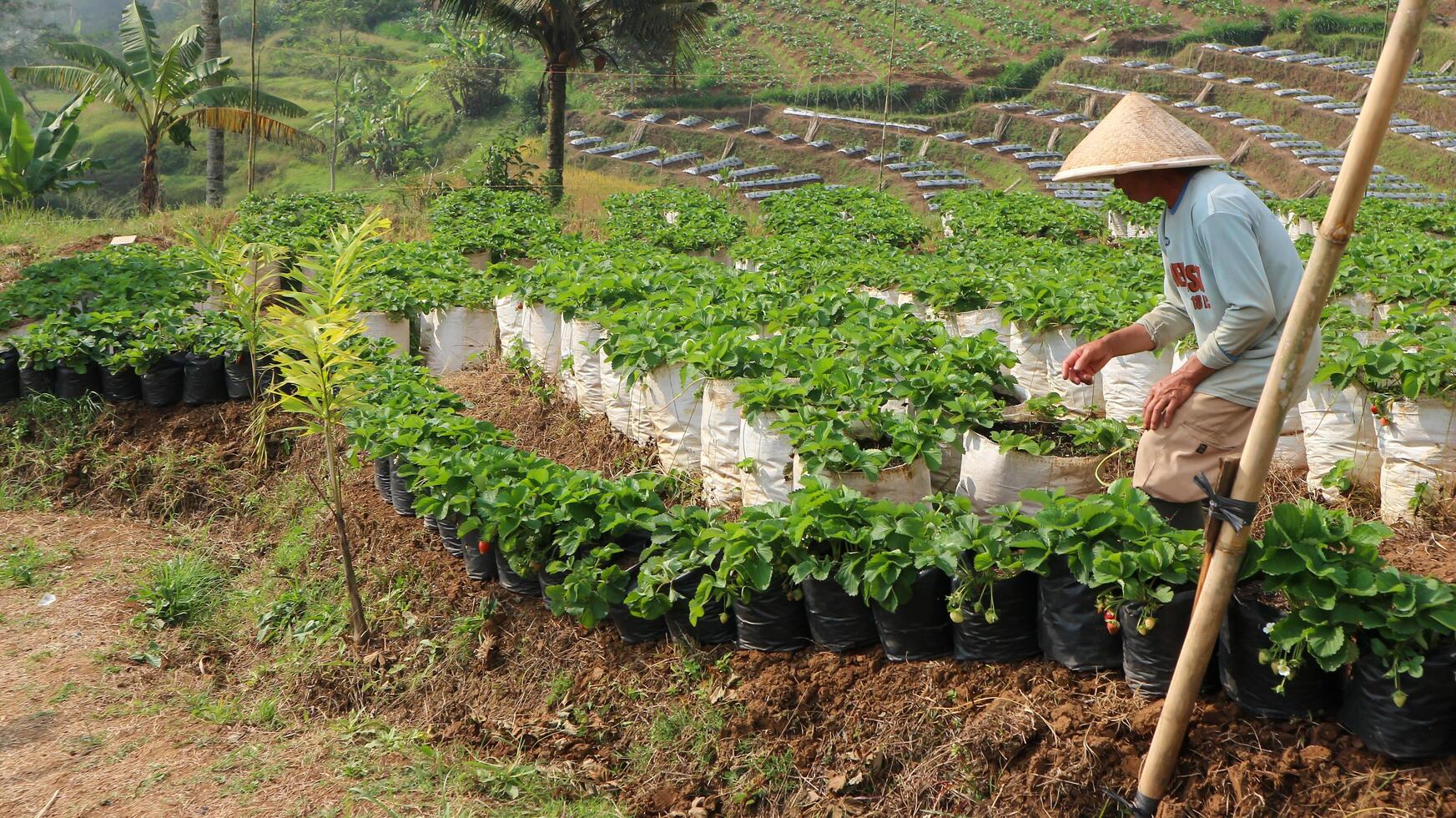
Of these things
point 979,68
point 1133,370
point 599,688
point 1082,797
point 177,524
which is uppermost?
point 979,68

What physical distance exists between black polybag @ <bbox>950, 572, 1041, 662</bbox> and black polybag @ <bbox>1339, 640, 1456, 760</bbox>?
3.14 feet

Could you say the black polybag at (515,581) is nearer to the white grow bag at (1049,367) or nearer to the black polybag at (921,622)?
the black polybag at (921,622)

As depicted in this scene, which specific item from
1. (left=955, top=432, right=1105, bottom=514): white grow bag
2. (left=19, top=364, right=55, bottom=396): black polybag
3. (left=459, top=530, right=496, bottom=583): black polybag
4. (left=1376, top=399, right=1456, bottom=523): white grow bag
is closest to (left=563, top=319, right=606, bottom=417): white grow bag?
(left=459, top=530, right=496, bottom=583): black polybag

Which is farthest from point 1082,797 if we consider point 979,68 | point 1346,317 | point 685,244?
point 979,68

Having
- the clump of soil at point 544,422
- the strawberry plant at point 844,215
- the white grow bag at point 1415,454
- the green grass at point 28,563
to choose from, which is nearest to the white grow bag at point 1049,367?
the white grow bag at point 1415,454

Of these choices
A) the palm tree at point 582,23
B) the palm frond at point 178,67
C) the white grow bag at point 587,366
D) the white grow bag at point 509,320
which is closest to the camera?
the white grow bag at point 587,366

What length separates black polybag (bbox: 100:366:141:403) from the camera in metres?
7.94

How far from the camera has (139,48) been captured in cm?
1645

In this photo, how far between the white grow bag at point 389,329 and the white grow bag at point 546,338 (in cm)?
125

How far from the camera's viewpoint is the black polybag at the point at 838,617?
3883 mm

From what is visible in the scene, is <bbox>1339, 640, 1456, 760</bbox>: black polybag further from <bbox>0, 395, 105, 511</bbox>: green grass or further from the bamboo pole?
<bbox>0, 395, 105, 511</bbox>: green grass

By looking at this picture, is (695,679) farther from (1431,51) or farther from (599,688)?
(1431,51)

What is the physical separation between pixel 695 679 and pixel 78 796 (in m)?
2.38

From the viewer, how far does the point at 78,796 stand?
4090 mm
